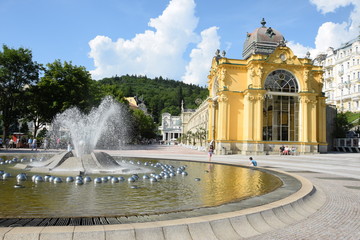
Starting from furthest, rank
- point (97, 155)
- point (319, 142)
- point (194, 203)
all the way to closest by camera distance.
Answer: point (319, 142), point (97, 155), point (194, 203)

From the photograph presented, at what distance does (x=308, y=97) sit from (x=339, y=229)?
40437 millimetres

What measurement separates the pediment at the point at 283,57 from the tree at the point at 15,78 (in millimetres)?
34917

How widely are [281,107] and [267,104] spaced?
2346mm

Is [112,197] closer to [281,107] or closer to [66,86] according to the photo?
[281,107]

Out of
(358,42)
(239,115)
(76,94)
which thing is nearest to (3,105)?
(76,94)

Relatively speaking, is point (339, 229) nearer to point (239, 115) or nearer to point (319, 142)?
point (239, 115)

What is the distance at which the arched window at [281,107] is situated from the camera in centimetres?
4244

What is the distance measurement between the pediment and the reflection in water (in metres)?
34.7

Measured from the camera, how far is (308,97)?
1699 inches

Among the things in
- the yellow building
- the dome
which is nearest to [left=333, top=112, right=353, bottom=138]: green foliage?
the yellow building

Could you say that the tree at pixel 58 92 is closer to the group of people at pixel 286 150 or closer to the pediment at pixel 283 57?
the pediment at pixel 283 57

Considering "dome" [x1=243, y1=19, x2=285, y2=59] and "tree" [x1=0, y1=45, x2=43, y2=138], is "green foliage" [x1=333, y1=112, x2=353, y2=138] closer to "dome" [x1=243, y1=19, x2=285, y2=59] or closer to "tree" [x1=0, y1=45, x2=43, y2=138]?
"dome" [x1=243, y1=19, x2=285, y2=59]

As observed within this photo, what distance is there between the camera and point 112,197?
8.27 m

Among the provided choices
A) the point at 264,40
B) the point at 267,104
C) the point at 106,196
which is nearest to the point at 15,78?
the point at 267,104
